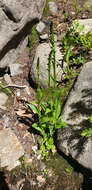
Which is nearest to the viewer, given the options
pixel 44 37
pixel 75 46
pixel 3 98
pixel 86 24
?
pixel 3 98

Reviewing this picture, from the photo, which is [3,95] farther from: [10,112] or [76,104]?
[76,104]

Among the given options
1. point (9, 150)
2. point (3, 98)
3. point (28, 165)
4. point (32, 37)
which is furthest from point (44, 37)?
point (28, 165)

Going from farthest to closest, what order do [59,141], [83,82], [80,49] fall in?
[80,49]
[83,82]
[59,141]

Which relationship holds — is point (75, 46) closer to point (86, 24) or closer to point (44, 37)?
point (86, 24)

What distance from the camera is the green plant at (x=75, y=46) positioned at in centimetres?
373

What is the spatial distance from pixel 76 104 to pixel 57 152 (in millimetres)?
810

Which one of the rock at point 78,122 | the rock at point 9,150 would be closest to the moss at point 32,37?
the rock at point 78,122

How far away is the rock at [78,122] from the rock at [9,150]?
2.13 feet

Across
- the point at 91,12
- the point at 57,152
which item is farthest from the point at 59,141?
the point at 91,12

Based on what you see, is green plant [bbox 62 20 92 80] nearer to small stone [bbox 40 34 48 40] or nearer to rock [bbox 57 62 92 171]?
rock [bbox 57 62 92 171]

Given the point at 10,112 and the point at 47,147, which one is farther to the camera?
the point at 10,112

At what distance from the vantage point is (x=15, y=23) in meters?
3.79

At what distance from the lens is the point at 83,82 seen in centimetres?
330

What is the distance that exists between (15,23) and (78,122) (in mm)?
2230
